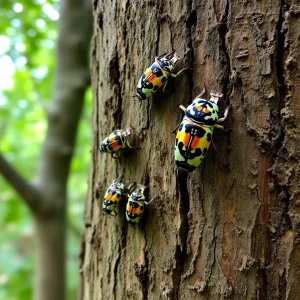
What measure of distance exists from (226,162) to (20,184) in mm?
2812

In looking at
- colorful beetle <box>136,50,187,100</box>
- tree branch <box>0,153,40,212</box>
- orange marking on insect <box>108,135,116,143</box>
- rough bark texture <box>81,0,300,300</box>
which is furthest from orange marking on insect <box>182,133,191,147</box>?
tree branch <box>0,153,40,212</box>


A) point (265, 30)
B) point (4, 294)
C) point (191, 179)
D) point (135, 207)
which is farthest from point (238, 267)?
point (4, 294)

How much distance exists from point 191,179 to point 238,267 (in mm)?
430

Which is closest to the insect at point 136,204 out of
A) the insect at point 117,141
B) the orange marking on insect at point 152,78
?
the insect at point 117,141

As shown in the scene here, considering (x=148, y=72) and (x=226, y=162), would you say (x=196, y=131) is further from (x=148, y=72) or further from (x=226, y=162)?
(x=148, y=72)

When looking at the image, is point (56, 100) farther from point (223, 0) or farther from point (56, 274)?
point (223, 0)

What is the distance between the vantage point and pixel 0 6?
16.8ft

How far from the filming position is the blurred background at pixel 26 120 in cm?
562

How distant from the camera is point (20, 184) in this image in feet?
12.3

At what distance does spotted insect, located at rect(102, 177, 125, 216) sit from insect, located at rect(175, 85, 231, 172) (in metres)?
0.46

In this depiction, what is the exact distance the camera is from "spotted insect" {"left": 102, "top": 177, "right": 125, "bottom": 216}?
191cm

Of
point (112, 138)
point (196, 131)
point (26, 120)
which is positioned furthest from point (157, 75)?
point (26, 120)

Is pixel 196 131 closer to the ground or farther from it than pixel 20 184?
closer to the ground

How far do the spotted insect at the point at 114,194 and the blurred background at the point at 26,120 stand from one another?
2.52 m
